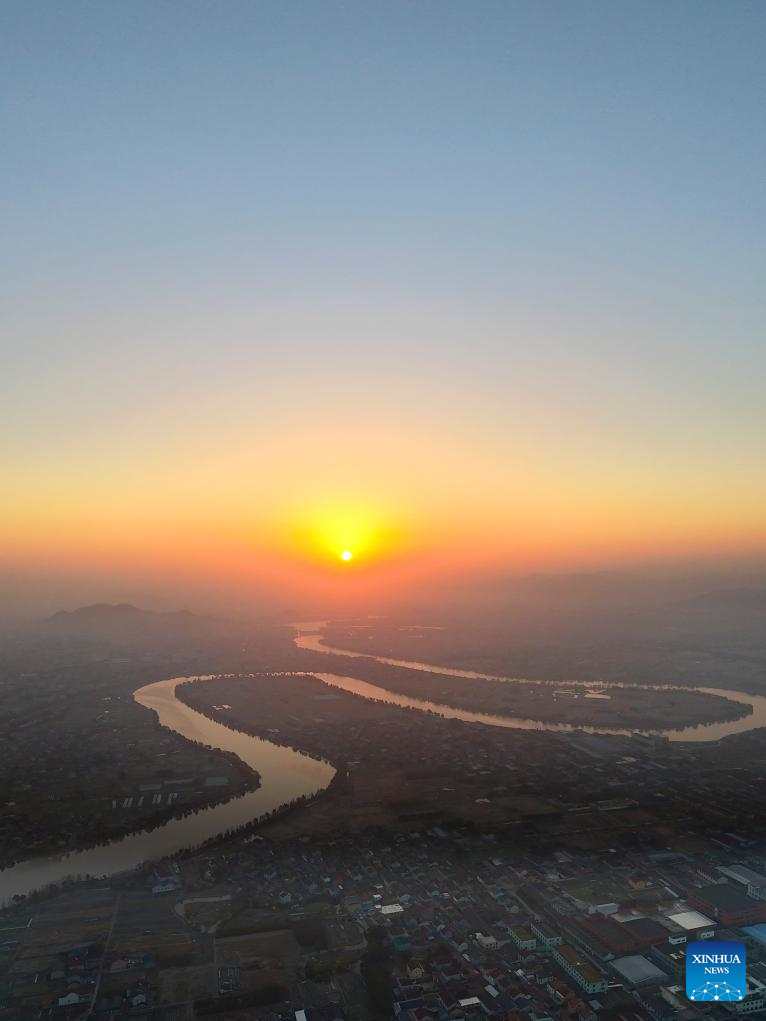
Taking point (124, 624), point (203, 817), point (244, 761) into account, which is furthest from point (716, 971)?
point (124, 624)

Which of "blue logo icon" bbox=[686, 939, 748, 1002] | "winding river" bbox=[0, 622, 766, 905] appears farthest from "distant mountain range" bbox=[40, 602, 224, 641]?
"blue logo icon" bbox=[686, 939, 748, 1002]

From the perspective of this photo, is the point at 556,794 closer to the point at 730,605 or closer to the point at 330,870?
the point at 330,870

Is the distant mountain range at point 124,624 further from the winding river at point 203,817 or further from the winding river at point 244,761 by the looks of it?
the winding river at point 203,817

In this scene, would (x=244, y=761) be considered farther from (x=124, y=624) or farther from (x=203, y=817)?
(x=124, y=624)

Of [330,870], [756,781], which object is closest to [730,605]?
[756,781]

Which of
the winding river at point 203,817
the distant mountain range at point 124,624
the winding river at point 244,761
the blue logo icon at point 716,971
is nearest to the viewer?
the blue logo icon at point 716,971

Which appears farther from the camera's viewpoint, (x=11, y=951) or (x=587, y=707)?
(x=587, y=707)

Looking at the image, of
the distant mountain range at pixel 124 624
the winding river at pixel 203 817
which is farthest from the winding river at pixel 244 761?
the distant mountain range at pixel 124 624
